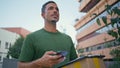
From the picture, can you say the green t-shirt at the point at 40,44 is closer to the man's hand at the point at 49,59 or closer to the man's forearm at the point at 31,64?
the man's forearm at the point at 31,64

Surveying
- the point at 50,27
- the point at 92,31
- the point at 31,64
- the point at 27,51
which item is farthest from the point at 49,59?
the point at 92,31

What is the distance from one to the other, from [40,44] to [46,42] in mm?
56

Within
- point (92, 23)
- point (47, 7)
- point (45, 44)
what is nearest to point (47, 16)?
point (47, 7)

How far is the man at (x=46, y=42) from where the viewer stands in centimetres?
197

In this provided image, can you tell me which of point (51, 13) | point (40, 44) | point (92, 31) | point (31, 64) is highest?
point (92, 31)

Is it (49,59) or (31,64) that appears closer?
(49,59)

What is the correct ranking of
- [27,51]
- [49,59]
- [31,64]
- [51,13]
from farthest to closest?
[51,13] → [27,51] → [31,64] → [49,59]

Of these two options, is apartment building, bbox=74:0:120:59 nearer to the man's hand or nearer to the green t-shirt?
the green t-shirt

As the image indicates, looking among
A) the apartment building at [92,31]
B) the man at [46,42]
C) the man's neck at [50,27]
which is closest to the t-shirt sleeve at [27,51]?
the man at [46,42]

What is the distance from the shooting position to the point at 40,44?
204 centimetres

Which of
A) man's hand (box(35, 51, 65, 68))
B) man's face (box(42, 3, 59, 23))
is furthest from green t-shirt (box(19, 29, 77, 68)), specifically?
man's hand (box(35, 51, 65, 68))

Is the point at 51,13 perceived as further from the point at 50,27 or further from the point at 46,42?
the point at 46,42

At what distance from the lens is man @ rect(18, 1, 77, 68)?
1.97m

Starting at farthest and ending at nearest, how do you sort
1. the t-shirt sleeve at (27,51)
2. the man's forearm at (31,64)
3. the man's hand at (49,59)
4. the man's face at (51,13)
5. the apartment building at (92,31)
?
1. the apartment building at (92,31)
2. the man's face at (51,13)
3. the t-shirt sleeve at (27,51)
4. the man's forearm at (31,64)
5. the man's hand at (49,59)
